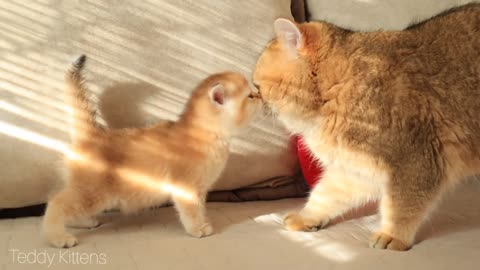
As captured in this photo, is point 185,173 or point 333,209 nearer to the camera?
point 185,173

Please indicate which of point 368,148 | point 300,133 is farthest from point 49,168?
point 368,148

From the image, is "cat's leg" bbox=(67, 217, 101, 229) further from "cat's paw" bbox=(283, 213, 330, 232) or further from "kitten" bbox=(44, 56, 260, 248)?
"cat's paw" bbox=(283, 213, 330, 232)

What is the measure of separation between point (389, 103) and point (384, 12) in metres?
0.50

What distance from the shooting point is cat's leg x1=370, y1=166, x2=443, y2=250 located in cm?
122

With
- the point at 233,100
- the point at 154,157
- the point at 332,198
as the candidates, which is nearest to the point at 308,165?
the point at 332,198

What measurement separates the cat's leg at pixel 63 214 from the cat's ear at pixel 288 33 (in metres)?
0.58

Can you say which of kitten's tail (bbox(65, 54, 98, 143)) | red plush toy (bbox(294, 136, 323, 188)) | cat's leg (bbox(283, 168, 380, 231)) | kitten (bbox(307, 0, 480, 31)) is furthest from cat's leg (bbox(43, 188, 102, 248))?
kitten (bbox(307, 0, 480, 31))

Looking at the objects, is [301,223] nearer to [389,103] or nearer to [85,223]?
[389,103]

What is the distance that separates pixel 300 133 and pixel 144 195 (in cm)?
42

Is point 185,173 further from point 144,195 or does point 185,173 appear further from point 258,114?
point 258,114

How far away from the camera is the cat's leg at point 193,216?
4.16ft

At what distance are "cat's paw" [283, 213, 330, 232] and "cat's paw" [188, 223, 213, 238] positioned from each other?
20cm

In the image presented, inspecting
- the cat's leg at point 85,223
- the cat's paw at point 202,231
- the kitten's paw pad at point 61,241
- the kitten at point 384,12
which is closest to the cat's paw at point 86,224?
the cat's leg at point 85,223

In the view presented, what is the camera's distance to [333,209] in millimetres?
1413
